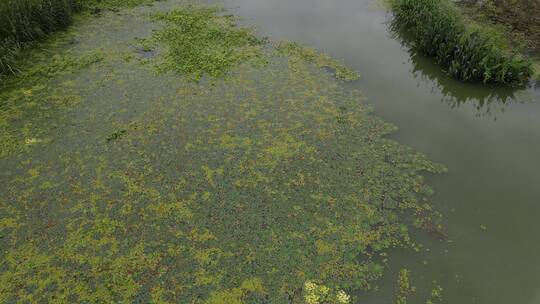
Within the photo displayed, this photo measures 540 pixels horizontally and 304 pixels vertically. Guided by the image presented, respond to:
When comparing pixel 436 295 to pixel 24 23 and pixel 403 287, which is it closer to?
pixel 403 287

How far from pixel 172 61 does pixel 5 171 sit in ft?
9.88

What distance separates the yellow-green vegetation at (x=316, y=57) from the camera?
6.09 meters

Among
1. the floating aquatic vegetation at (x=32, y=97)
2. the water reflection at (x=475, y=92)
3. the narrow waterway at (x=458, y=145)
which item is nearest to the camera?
the narrow waterway at (x=458, y=145)

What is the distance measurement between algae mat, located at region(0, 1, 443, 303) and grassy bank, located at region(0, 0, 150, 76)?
14.6 inches

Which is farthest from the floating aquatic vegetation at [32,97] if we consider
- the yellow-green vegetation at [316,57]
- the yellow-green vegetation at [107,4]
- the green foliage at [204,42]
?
the yellow-green vegetation at [316,57]

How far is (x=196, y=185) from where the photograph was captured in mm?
4074

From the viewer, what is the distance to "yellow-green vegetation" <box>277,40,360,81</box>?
6.09 meters

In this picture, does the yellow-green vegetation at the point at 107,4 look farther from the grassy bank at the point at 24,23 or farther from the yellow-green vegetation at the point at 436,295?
the yellow-green vegetation at the point at 436,295

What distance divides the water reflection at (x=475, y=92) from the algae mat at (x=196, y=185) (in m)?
1.41

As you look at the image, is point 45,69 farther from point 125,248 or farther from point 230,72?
point 125,248

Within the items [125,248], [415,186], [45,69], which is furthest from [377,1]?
[125,248]

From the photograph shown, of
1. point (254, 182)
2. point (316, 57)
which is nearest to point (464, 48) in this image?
point (316, 57)

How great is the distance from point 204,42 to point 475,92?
185 inches

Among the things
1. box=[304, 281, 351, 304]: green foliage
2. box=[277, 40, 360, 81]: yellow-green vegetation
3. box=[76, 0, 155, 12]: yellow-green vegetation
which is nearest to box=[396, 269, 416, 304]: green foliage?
box=[304, 281, 351, 304]: green foliage
